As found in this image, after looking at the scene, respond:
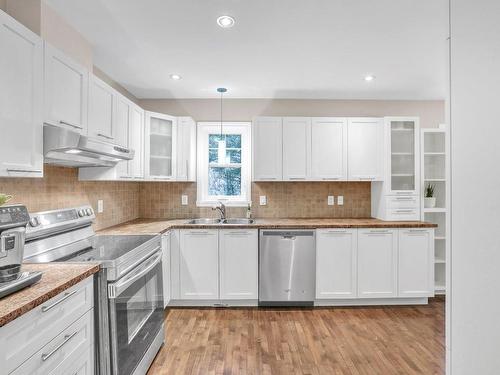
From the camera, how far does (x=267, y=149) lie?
3.65 meters

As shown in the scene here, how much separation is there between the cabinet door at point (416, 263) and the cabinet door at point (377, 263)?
91mm

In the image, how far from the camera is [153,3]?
191 cm

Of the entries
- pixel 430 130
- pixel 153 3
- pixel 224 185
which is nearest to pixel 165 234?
pixel 224 185

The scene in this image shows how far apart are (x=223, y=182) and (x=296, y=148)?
110cm

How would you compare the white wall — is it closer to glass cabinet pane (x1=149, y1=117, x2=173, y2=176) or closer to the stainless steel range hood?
the stainless steel range hood

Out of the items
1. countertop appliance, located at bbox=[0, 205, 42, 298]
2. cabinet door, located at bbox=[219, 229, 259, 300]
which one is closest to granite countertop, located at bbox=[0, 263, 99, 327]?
countertop appliance, located at bbox=[0, 205, 42, 298]

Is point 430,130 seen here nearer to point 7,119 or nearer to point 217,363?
point 217,363

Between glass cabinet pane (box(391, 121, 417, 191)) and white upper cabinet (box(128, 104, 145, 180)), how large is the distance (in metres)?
2.95

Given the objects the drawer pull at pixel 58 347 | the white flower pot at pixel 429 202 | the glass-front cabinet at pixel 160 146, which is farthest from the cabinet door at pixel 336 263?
the drawer pull at pixel 58 347

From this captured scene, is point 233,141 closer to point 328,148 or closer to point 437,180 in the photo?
point 328,148

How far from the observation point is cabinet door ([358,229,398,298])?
3.34 meters

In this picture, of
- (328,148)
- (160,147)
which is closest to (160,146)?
(160,147)

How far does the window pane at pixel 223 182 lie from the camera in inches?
159

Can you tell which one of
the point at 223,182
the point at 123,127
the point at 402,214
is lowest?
the point at 402,214
